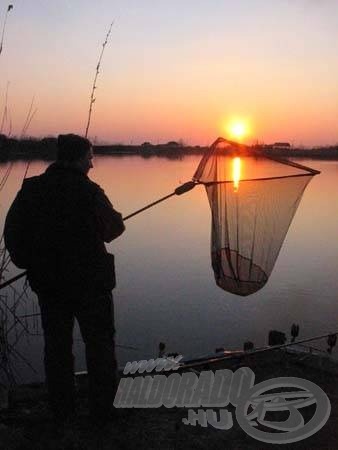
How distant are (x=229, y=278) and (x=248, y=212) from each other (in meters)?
0.60

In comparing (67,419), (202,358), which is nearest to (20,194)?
(67,419)

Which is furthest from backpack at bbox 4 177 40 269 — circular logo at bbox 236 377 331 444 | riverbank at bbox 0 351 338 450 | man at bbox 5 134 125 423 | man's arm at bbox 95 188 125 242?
circular logo at bbox 236 377 331 444

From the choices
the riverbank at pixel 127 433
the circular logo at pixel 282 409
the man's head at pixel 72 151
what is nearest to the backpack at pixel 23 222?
the man's head at pixel 72 151

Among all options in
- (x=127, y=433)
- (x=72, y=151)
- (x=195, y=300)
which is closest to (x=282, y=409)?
(x=127, y=433)

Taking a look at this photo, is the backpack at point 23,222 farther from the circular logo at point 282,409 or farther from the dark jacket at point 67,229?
the circular logo at point 282,409

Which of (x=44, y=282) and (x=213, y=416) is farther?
(x=213, y=416)

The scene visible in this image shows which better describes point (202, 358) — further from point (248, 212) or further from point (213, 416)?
point (248, 212)

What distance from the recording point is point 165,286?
14.5m

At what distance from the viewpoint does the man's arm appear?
3.22m

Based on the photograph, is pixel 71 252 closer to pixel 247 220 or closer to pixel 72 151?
pixel 72 151

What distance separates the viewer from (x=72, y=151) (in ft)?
10.8

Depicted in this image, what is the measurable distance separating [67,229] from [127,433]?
1471mm

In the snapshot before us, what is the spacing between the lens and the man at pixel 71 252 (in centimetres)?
324
